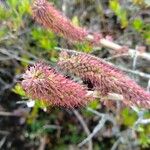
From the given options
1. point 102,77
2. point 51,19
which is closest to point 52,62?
point 51,19

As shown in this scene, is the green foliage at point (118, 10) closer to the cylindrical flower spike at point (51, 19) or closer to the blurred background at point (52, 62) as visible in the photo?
the blurred background at point (52, 62)

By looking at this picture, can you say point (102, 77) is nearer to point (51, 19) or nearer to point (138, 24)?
point (51, 19)

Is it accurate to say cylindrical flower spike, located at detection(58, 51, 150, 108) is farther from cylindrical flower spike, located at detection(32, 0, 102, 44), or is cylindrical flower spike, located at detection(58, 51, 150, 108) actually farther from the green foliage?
the green foliage

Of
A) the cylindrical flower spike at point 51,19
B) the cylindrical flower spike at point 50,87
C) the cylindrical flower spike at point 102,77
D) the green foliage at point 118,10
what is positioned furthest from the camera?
the green foliage at point 118,10

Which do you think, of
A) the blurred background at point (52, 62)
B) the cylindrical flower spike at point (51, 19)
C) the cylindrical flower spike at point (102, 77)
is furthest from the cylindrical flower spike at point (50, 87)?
the blurred background at point (52, 62)

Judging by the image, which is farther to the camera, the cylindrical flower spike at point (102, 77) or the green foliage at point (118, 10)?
the green foliage at point (118, 10)

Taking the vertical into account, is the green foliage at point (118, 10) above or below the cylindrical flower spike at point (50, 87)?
above

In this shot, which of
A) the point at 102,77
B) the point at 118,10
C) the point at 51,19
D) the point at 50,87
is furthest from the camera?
the point at 118,10
